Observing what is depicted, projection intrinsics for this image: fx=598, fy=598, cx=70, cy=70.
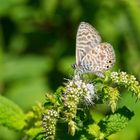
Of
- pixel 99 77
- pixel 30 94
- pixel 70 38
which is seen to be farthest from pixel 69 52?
pixel 99 77

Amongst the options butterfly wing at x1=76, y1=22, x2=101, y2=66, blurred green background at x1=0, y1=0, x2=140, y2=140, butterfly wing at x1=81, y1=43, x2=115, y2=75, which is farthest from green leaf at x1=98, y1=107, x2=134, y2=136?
blurred green background at x1=0, y1=0, x2=140, y2=140

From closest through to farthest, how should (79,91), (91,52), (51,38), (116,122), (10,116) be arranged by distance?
(79,91), (116,122), (10,116), (91,52), (51,38)

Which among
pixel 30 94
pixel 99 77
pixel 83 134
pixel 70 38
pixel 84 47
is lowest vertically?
pixel 83 134

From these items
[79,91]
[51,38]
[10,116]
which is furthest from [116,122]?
[51,38]

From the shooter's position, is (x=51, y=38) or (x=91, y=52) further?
(x=51, y=38)

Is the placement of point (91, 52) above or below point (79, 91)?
above

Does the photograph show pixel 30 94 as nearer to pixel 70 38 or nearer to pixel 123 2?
pixel 70 38

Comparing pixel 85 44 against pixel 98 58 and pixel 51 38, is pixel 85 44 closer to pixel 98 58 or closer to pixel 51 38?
pixel 98 58

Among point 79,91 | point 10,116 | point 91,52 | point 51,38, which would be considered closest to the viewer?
point 79,91
